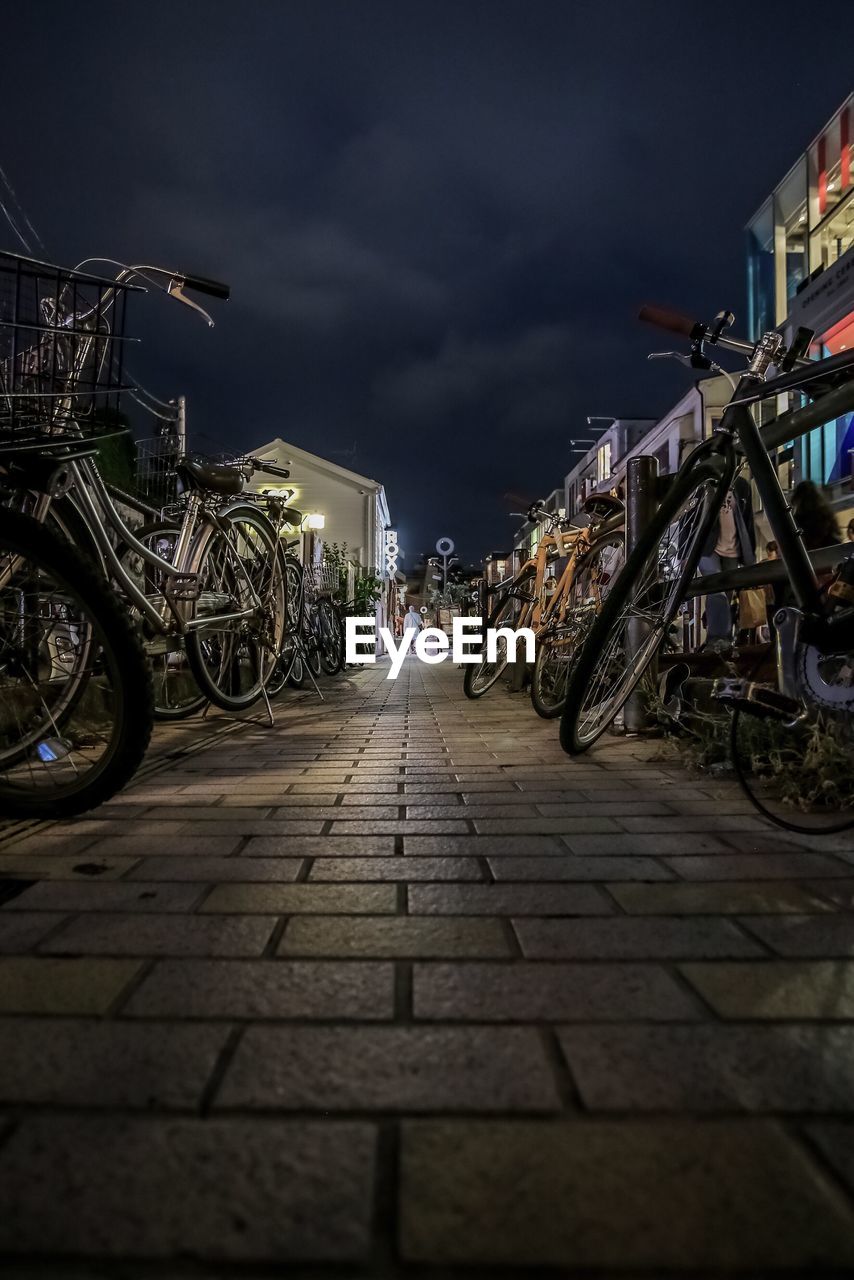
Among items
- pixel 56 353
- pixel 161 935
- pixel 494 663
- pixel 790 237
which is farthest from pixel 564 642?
pixel 790 237

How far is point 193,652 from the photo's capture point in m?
3.81

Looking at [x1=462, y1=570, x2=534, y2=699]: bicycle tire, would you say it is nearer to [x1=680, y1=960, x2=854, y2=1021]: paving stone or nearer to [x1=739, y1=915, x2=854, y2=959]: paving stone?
[x1=739, y1=915, x2=854, y2=959]: paving stone

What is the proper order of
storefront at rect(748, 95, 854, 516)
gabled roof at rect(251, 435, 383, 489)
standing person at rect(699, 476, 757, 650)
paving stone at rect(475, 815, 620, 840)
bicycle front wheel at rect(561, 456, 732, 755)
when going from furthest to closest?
gabled roof at rect(251, 435, 383, 489) → storefront at rect(748, 95, 854, 516) → standing person at rect(699, 476, 757, 650) → bicycle front wheel at rect(561, 456, 732, 755) → paving stone at rect(475, 815, 620, 840)

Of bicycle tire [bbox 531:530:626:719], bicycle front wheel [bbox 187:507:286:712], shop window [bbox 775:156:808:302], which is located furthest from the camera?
shop window [bbox 775:156:808:302]

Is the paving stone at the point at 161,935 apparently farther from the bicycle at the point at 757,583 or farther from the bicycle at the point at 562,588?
the bicycle at the point at 562,588

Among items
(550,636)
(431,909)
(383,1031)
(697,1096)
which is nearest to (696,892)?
(431,909)

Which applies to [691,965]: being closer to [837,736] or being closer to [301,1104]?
[301,1104]

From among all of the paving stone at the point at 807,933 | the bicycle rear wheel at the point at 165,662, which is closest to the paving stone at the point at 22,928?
the paving stone at the point at 807,933

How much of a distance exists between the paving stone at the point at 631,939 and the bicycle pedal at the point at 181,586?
256cm

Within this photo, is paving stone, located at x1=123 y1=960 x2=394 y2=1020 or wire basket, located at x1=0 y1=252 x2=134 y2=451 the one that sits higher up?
wire basket, located at x1=0 y1=252 x2=134 y2=451

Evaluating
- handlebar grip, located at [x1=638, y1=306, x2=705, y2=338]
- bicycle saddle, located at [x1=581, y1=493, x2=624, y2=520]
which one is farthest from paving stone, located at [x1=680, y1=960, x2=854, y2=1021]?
bicycle saddle, located at [x1=581, y1=493, x2=624, y2=520]

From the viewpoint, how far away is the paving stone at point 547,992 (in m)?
1.14

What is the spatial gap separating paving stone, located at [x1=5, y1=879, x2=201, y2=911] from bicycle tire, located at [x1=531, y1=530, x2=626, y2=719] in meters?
3.49

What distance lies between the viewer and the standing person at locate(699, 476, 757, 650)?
10.5ft
